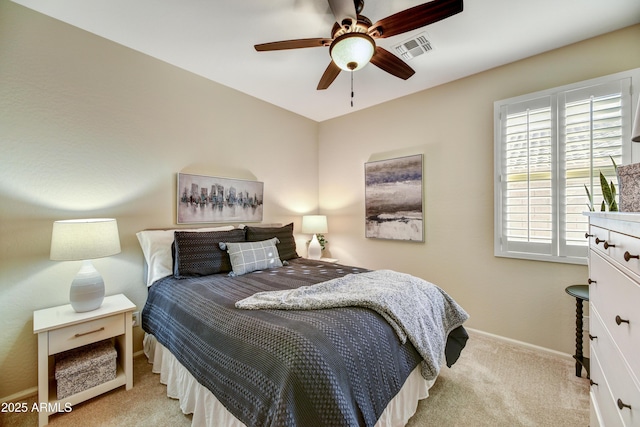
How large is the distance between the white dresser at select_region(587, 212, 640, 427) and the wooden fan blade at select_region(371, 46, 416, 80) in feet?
5.12

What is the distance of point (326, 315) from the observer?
1399 millimetres

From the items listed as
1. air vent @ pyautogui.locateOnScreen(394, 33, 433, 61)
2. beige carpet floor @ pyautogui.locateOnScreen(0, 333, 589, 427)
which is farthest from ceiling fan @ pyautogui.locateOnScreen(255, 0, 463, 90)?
beige carpet floor @ pyautogui.locateOnScreen(0, 333, 589, 427)

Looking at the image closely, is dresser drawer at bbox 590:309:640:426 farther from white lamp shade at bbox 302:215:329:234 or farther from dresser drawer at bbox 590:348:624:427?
white lamp shade at bbox 302:215:329:234

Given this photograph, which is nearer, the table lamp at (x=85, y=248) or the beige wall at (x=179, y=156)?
the table lamp at (x=85, y=248)

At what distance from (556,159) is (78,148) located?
4033mm

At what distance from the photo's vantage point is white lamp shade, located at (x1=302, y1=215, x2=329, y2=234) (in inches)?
148

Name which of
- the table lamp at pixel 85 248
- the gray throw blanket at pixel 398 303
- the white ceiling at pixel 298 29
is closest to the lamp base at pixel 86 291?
the table lamp at pixel 85 248

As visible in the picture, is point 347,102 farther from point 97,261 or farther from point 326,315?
point 97,261

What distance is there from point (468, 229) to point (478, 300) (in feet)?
2.48

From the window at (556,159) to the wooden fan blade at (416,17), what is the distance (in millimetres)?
1576

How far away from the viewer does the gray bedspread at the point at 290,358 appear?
1031 mm

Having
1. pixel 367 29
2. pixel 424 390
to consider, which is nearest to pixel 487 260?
pixel 424 390

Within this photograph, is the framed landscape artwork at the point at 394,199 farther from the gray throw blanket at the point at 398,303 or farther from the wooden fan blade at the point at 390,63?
the gray throw blanket at the point at 398,303

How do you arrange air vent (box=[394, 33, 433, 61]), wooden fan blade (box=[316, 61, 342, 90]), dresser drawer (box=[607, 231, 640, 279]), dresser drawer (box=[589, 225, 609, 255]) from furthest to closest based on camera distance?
air vent (box=[394, 33, 433, 61])
wooden fan blade (box=[316, 61, 342, 90])
dresser drawer (box=[589, 225, 609, 255])
dresser drawer (box=[607, 231, 640, 279])
